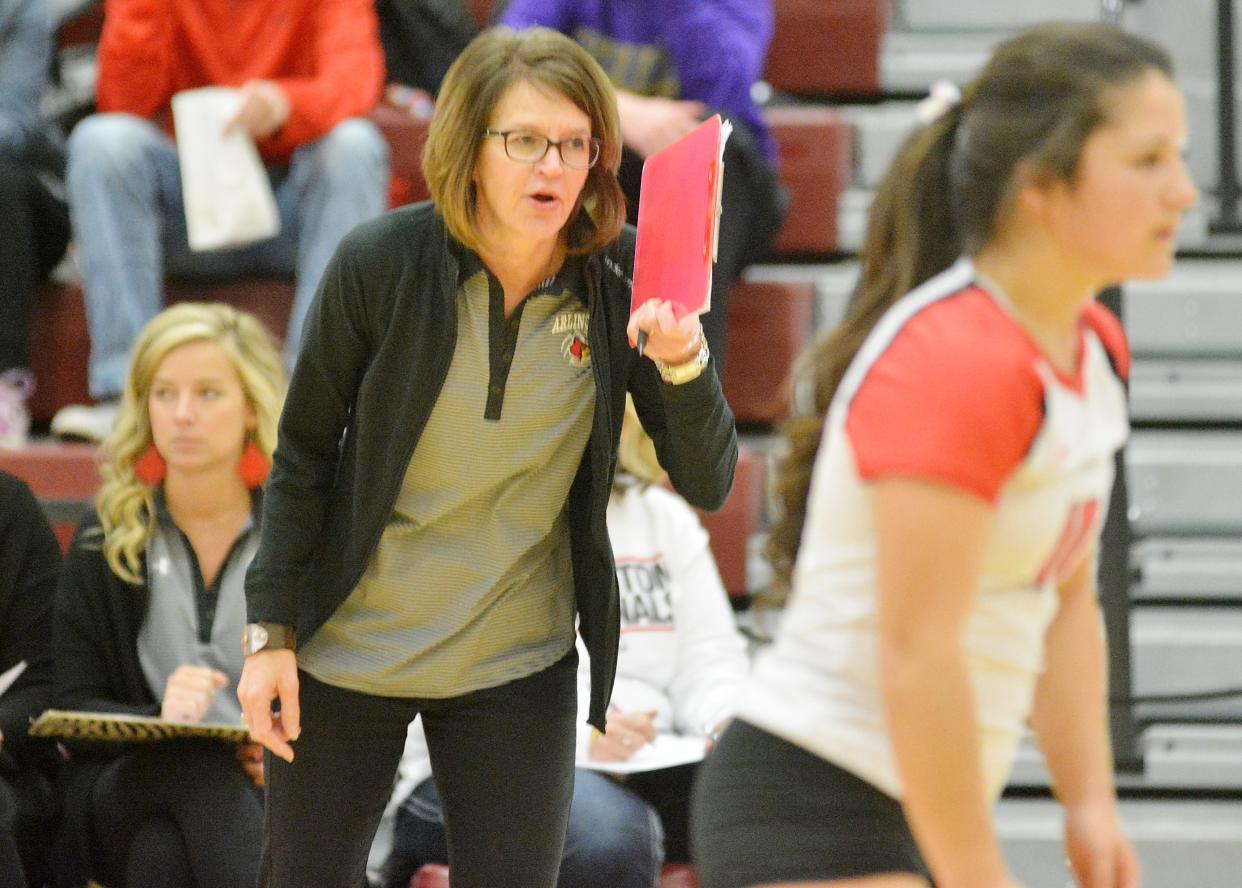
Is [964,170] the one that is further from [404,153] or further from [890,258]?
[404,153]

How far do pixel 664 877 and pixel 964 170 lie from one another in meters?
1.98

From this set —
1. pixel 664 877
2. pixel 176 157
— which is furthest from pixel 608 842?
pixel 176 157

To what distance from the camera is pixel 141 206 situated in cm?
386

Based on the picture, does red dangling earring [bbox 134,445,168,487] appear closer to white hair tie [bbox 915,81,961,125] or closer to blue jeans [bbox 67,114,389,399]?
blue jeans [bbox 67,114,389,399]

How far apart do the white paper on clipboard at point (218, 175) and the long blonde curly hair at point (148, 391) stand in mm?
624

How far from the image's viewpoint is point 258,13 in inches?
160

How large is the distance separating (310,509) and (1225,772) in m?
2.24

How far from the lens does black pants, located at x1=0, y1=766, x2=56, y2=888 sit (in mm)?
3002

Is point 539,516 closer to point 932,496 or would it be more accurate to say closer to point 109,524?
point 932,496

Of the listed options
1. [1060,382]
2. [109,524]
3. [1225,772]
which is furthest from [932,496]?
[1225,772]

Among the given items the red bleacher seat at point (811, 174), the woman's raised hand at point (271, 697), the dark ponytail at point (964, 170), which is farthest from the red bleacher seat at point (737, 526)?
the dark ponytail at point (964, 170)

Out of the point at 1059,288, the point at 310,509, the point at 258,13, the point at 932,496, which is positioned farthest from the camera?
the point at 258,13

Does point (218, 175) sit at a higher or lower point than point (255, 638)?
higher

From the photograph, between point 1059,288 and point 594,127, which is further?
point 594,127
